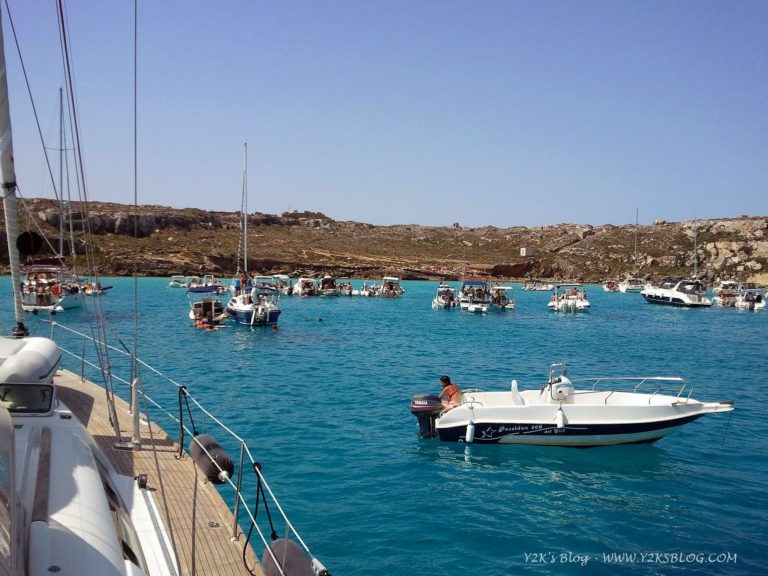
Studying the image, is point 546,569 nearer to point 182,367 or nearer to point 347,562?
point 347,562

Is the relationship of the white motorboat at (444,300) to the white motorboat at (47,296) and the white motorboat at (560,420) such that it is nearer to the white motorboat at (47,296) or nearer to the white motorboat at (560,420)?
the white motorboat at (47,296)

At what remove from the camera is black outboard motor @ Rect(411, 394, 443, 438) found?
17.6 meters

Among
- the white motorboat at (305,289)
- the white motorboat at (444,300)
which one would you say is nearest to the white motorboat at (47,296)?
the white motorboat at (305,289)

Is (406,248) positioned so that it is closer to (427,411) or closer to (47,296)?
(47,296)

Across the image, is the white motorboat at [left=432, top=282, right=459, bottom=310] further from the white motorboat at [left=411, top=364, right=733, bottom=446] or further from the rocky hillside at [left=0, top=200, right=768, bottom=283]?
the white motorboat at [left=411, top=364, right=733, bottom=446]

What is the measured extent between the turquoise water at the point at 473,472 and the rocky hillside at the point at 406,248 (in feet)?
253

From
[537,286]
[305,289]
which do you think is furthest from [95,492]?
[537,286]

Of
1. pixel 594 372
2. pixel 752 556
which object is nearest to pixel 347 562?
pixel 752 556

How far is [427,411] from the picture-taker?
57.8 ft

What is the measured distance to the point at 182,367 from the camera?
95.5 ft

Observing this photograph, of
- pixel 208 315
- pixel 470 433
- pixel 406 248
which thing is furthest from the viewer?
pixel 406 248

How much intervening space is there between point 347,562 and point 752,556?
24.2 feet

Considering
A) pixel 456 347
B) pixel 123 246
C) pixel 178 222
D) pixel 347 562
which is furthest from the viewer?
Result: pixel 178 222

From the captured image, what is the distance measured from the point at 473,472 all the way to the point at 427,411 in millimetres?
2400
